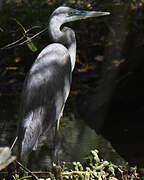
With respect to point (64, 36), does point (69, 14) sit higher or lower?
higher

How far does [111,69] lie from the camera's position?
6.95 meters

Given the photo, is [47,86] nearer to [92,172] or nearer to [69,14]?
[69,14]

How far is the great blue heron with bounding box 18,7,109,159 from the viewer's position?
3.28m

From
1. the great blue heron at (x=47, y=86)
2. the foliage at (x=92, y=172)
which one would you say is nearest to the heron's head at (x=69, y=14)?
the great blue heron at (x=47, y=86)

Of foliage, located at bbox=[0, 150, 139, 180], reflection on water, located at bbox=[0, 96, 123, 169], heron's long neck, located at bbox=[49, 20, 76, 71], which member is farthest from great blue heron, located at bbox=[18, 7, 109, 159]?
reflection on water, located at bbox=[0, 96, 123, 169]

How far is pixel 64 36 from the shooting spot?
373 cm

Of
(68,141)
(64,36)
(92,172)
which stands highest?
(64,36)

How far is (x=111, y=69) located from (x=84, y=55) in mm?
1049

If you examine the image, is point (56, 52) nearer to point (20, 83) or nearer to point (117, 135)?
point (117, 135)

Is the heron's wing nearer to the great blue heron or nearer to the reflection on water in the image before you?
the great blue heron

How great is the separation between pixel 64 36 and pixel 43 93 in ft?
2.16

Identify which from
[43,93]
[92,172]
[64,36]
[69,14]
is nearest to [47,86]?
[43,93]

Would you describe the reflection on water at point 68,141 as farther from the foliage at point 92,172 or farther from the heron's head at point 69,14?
the heron's head at point 69,14

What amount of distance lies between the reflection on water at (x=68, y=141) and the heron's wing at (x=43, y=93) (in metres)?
0.81
